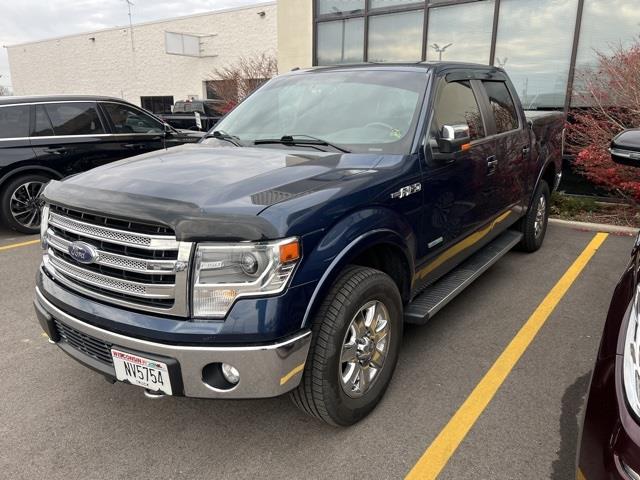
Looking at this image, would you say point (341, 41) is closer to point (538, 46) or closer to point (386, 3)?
point (386, 3)

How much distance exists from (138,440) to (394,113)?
2488 millimetres

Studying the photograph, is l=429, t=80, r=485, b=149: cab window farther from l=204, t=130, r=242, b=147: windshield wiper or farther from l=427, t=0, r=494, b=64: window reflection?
l=427, t=0, r=494, b=64: window reflection

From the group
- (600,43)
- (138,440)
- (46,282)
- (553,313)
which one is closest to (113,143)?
(46,282)

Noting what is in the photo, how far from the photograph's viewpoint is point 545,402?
2.94 meters

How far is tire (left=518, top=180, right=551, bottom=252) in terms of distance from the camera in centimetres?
539

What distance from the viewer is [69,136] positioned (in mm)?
7004

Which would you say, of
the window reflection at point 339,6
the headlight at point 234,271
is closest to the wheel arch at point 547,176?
the headlight at point 234,271

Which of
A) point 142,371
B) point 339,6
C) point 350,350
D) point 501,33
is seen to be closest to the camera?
point 142,371

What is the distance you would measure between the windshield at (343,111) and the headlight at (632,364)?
1.69 metres

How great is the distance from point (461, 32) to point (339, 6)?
2.93 metres

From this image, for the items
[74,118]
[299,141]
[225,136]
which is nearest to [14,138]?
[74,118]

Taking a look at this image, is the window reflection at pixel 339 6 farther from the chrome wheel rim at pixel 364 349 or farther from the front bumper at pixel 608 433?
the front bumper at pixel 608 433

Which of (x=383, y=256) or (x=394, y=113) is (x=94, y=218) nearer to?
(x=383, y=256)

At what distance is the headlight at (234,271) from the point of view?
213 cm
